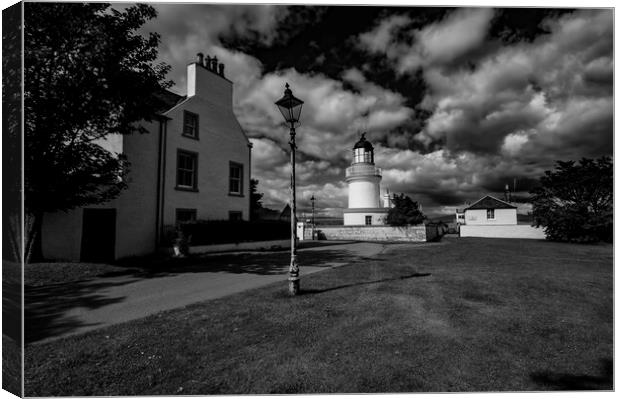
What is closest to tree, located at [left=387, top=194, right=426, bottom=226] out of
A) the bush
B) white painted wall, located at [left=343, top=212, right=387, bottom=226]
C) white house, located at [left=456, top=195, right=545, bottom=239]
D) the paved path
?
white painted wall, located at [left=343, top=212, right=387, bottom=226]

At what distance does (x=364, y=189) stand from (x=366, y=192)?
0.41m

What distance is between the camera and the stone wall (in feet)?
88.2

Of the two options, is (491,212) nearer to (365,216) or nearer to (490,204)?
(490,204)

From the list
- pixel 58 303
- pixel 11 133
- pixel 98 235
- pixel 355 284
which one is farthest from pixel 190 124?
pixel 355 284

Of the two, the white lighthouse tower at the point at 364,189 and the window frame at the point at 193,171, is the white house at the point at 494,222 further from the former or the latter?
the window frame at the point at 193,171

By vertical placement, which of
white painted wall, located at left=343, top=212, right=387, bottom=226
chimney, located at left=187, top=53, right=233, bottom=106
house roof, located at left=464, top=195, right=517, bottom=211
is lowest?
white painted wall, located at left=343, top=212, right=387, bottom=226

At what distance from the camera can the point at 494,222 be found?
41.7 meters

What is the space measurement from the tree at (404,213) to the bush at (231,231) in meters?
11.7

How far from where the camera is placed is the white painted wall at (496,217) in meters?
41.0

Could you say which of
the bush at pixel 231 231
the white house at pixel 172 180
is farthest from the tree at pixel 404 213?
the white house at pixel 172 180

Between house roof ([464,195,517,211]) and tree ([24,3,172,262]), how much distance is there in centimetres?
4547

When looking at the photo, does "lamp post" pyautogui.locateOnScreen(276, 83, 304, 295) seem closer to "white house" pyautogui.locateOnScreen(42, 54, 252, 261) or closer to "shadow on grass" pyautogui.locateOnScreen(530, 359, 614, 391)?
"shadow on grass" pyautogui.locateOnScreen(530, 359, 614, 391)

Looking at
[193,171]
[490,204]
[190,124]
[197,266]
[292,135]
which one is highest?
[190,124]

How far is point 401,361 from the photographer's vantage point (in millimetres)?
3291
